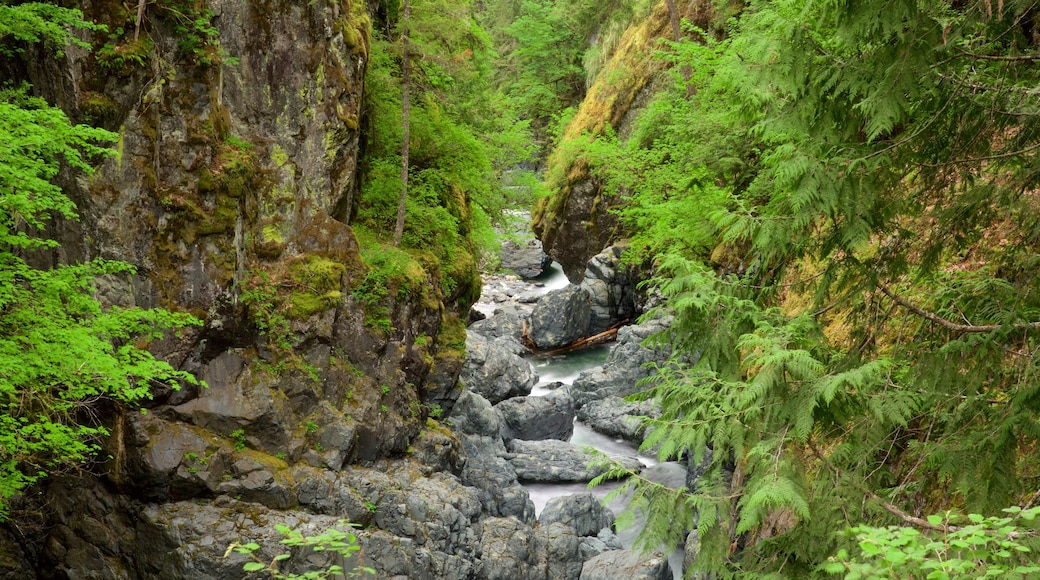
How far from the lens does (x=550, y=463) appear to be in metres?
18.2

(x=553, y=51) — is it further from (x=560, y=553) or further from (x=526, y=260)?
(x=560, y=553)

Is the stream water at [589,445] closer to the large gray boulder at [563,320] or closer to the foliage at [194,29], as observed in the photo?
the large gray boulder at [563,320]

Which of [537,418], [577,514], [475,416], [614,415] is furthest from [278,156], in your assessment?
[614,415]

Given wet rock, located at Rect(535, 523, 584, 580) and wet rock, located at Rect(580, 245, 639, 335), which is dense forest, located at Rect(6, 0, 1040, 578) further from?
wet rock, located at Rect(580, 245, 639, 335)

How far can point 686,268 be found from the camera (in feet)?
21.2

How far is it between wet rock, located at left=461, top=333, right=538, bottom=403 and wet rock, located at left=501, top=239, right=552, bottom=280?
16466mm

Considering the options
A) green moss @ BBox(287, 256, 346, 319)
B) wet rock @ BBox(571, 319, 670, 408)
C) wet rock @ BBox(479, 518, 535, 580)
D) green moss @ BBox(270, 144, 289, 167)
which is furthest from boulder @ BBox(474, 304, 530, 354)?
green moss @ BBox(270, 144, 289, 167)

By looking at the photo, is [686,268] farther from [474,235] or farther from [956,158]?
[474,235]

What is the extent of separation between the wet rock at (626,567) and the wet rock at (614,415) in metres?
6.32

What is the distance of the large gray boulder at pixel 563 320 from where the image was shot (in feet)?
88.6

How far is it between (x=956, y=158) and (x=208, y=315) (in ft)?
36.5

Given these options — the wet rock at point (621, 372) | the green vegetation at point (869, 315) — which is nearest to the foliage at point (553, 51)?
the wet rock at point (621, 372)

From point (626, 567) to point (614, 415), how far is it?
783 centimetres

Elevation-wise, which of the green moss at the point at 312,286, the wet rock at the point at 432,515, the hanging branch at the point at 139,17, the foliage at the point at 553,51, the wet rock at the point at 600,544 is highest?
the foliage at the point at 553,51
